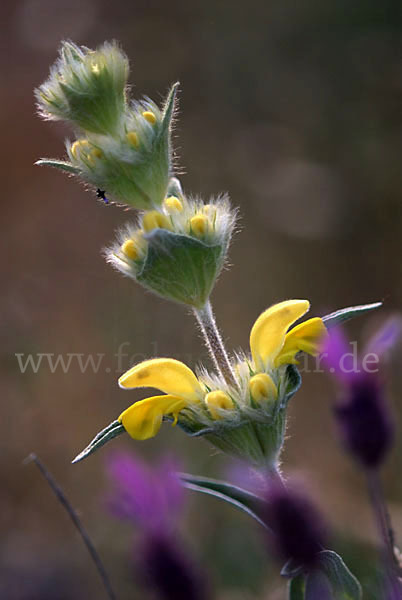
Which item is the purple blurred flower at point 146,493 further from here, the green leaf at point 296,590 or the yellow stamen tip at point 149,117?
the yellow stamen tip at point 149,117

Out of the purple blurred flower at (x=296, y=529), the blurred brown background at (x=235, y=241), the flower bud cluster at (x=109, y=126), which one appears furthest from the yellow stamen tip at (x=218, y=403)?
the blurred brown background at (x=235, y=241)

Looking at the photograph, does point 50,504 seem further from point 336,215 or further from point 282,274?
point 336,215

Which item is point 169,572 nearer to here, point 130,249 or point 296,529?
point 296,529

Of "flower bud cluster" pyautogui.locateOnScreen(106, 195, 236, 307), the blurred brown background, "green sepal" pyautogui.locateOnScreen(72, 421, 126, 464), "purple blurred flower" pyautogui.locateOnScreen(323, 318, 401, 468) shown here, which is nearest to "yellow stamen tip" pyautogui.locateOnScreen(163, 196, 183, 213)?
"flower bud cluster" pyautogui.locateOnScreen(106, 195, 236, 307)

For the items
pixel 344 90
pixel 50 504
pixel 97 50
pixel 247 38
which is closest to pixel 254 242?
pixel 344 90

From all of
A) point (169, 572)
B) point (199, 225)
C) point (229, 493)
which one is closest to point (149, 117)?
point (199, 225)
